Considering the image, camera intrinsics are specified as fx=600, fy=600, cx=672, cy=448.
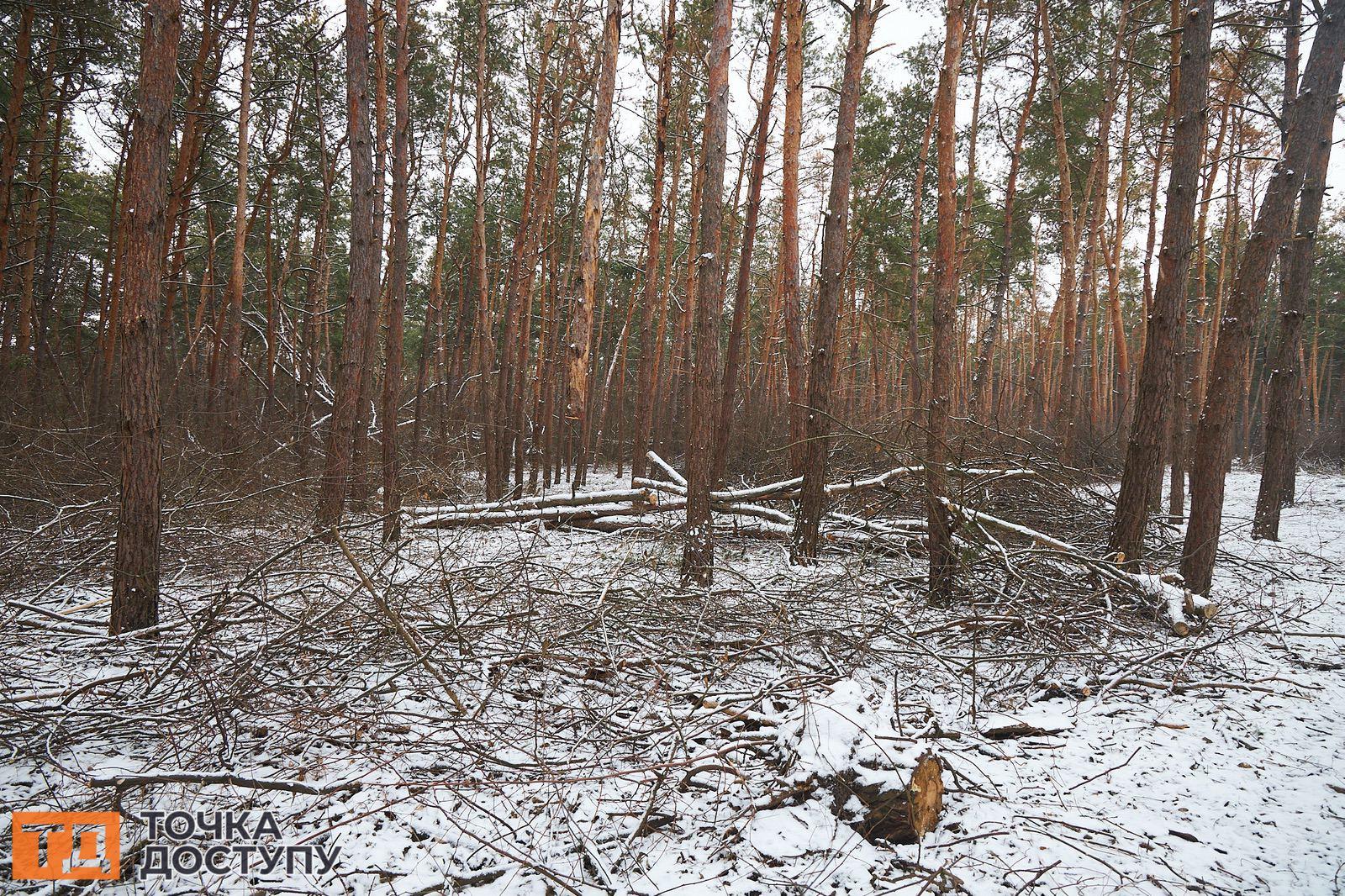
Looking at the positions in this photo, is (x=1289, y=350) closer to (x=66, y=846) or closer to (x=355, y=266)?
(x=66, y=846)

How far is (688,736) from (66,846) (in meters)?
2.42

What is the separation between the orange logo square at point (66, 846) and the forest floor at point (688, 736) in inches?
2.5

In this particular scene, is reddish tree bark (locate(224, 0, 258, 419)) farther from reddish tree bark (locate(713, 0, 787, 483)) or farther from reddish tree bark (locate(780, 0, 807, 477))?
reddish tree bark (locate(780, 0, 807, 477))

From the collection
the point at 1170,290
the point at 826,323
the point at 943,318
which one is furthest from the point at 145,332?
the point at 1170,290

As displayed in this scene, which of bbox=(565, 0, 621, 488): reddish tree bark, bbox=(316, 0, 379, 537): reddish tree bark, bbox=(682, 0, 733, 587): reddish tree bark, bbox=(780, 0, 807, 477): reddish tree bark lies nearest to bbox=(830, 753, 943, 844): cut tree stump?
bbox=(682, 0, 733, 587): reddish tree bark

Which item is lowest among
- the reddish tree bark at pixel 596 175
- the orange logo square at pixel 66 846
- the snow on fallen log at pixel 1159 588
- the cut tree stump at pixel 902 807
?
the orange logo square at pixel 66 846

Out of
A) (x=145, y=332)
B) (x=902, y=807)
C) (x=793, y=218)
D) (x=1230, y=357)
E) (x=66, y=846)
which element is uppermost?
(x=793, y=218)

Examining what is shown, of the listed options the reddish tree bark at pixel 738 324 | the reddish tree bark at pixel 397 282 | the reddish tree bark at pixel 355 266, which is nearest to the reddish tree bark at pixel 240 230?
the reddish tree bark at pixel 397 282

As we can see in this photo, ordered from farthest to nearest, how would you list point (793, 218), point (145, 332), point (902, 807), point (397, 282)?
point (397, 282) → point (793, 218) → point (145, 332) → point (902, 807)

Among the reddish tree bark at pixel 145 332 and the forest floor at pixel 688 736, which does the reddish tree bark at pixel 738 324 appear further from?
the reddish tree bark at pixel 145 332

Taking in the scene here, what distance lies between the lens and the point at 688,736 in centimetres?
304

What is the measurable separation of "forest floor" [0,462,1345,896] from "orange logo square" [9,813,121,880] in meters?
0.06

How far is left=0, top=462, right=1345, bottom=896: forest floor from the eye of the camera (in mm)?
2246

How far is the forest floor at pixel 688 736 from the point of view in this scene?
2.25m
